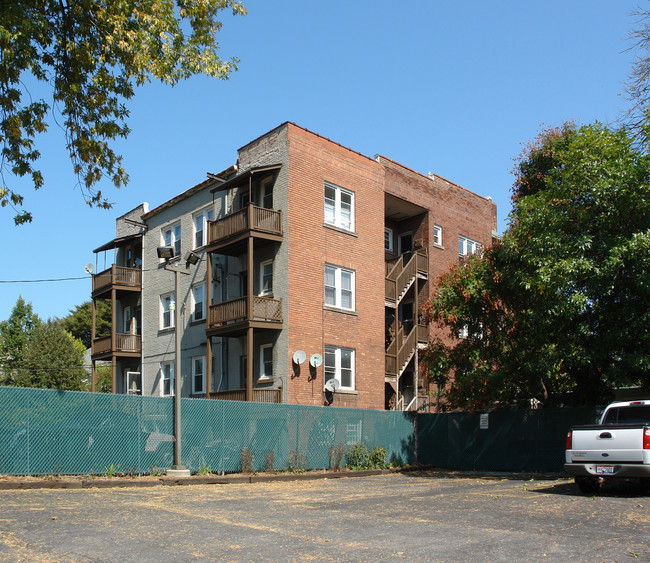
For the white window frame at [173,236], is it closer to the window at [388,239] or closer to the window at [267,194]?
the window at [267,194]

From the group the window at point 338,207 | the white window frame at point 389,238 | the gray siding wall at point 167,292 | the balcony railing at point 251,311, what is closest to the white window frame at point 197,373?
the gray siding wall at point 167,292

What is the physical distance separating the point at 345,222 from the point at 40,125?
16.6m

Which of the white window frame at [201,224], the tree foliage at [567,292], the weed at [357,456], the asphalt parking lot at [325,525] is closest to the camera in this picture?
the asphalt parking lot at [325,525]

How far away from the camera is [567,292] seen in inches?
747

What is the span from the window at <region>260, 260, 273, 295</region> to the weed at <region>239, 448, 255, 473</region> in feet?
27.0

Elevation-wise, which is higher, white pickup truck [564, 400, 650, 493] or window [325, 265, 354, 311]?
window [325, 265, 354, 311]

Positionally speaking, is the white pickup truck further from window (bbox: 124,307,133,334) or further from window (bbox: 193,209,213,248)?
window (bbox: 124,307,133,334)

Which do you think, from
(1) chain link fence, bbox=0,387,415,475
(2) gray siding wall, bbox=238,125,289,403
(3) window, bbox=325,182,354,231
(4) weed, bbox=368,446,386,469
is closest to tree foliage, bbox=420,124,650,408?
(4) weed, bbox=368,446,386,469

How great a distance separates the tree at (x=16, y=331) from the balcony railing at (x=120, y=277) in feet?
83.7

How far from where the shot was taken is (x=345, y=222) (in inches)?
1133

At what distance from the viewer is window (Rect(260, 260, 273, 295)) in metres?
27.1

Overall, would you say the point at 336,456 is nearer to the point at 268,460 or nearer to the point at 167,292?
the point at 268,460

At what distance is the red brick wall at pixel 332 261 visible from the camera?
86.0ft

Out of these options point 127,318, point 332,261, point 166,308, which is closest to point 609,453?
point 332,261
